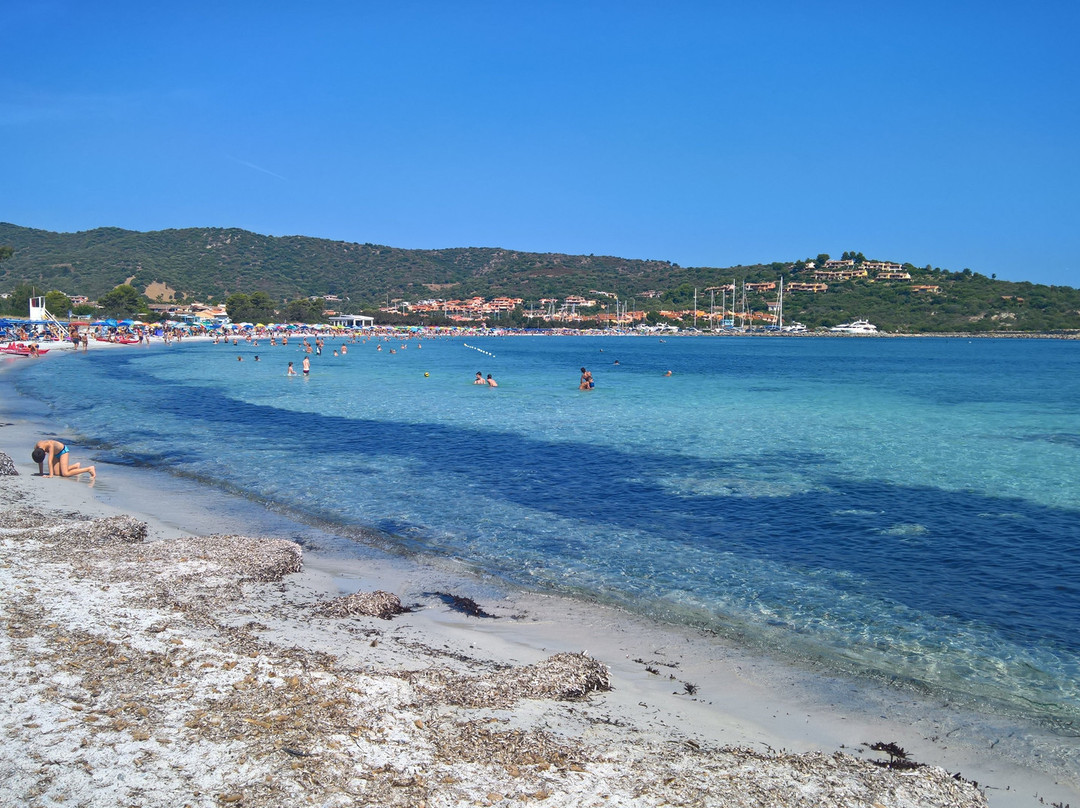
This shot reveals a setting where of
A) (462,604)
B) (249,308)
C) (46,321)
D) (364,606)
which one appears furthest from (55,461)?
(249,308)

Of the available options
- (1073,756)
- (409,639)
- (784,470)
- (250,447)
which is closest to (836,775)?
(1073,756)

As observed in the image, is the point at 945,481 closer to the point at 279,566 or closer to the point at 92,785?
the point at 279,566

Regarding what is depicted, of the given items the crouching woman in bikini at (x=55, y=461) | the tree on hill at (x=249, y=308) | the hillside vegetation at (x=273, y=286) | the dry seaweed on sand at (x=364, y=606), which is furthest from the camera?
the hillside vegetation at (x=273, y=286)

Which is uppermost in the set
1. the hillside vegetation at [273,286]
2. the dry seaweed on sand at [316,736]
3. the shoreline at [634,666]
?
the hillside vegetation at [273,286]

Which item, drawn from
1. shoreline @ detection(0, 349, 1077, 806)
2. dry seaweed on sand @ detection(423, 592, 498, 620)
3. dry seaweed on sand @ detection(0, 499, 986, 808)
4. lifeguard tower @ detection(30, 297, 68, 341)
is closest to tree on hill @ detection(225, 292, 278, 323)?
lifeguard tower @ detection(30, 297, 68, 341)

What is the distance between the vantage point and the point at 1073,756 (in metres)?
5.50

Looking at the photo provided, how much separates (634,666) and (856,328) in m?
166

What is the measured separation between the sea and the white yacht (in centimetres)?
13357

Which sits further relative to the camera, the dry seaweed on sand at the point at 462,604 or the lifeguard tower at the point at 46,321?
the lifeguard tower at the point at 46,321

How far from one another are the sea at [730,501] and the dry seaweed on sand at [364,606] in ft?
5.49

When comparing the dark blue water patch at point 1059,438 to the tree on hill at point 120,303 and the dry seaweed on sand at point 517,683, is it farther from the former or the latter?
the tree on hill at point 120,303

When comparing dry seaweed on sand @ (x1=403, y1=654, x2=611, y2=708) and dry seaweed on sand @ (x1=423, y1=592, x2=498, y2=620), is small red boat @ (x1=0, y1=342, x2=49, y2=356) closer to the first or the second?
dry seaweed on sand @ (x1=423, y1=592, x2=498, y2=620)

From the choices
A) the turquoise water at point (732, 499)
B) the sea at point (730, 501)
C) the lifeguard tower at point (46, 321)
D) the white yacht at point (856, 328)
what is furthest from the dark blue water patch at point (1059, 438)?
the white yacht at point (856, 328)

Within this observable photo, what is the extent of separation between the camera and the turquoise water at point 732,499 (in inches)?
310
